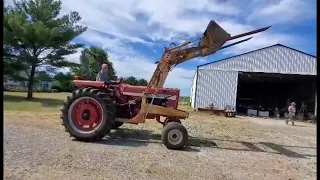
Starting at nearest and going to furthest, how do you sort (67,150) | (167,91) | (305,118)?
(67,150), (167,91), (305,118)

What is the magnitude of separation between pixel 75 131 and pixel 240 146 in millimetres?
3926

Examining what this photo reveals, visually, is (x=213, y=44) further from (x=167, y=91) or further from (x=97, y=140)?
(x=97, y=140)

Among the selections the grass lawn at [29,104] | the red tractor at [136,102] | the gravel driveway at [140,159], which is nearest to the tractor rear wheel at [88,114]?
the red tractor at [136,102]

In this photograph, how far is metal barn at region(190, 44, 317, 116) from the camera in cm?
2584

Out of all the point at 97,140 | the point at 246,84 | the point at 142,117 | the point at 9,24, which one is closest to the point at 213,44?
the point at 142,117

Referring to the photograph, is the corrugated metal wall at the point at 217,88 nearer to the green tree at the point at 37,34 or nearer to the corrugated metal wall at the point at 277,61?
the corrugated metal wall at the point at 277,61

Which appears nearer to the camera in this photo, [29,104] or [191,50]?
[191,50]

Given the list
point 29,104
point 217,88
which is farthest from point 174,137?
point 217,88

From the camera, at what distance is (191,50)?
8180 millimetres

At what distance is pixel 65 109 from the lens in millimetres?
8297

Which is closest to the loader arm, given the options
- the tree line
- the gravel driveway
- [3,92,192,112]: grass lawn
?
the gravel driveway

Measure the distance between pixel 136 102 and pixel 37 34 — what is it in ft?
65.1

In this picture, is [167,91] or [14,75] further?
[14,75]

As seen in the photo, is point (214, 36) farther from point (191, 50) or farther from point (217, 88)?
point (217, 88)
